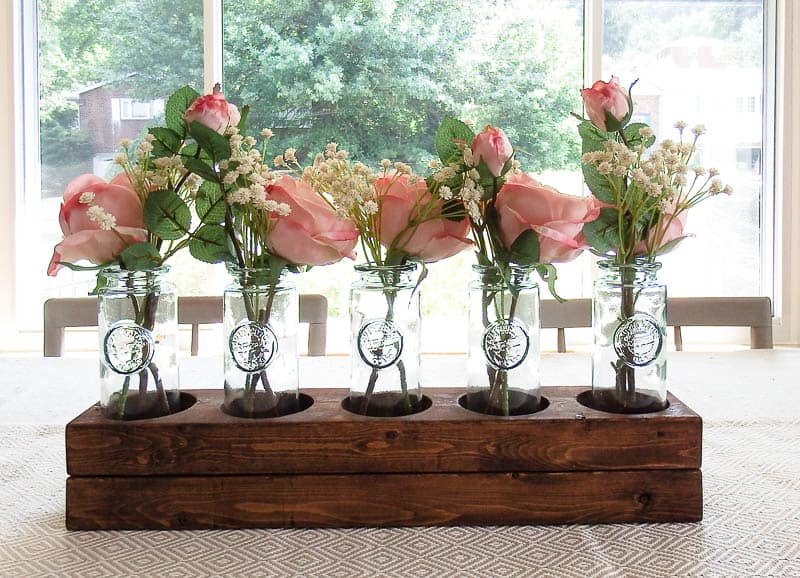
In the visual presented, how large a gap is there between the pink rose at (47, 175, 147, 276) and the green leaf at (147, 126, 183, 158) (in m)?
0.04

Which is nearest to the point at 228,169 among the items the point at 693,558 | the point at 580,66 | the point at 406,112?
the point at 693,558

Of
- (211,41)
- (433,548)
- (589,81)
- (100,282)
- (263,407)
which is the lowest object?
(433,548)

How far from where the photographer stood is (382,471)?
2.28ft

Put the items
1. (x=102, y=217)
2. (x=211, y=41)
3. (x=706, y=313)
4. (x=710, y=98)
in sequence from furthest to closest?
(x=710, y=98), (x=211, y=41), (x=706, y=313), (x=102, y=217)

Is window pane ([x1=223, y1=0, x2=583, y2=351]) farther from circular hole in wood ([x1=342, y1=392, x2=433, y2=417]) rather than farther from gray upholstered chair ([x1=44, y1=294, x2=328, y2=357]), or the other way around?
circular hole in wood ([x1=342, y1=392, x2=433, y2=417])

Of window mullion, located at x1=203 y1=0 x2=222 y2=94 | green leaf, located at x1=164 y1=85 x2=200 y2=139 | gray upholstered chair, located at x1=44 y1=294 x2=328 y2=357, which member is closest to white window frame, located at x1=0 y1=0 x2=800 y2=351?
window mullion, located at x1=203 y1=0 x2=222 y2=94

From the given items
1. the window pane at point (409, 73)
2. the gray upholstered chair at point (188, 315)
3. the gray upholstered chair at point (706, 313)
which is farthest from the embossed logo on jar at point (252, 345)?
the window pane at point (409, 73)

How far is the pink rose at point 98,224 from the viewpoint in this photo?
A: 2.21 ft

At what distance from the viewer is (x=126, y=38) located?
132 inches

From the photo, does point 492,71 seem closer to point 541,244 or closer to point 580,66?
point 580,66

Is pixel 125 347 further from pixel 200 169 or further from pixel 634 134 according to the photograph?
pixel 634 134

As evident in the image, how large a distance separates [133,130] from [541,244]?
304 cm

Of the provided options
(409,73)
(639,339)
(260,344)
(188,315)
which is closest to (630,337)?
(639,339)

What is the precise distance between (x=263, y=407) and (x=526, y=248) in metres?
0.27
